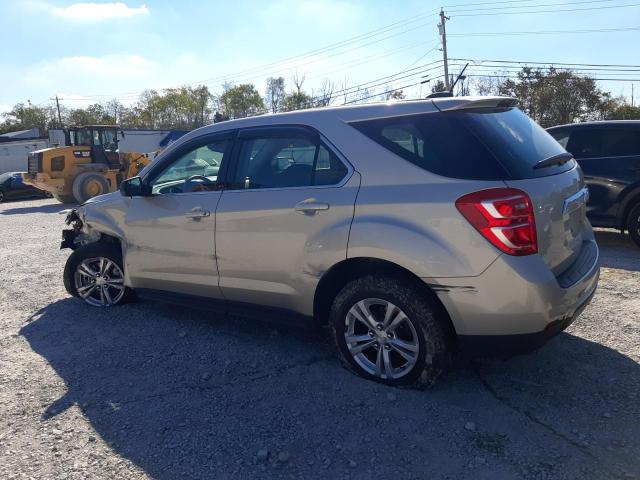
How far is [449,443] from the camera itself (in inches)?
113

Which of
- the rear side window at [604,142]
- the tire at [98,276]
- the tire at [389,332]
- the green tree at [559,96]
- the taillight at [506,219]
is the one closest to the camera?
the taillight at [506,219]

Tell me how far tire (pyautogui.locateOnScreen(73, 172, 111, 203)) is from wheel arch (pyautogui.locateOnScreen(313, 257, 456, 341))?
15.8 meters

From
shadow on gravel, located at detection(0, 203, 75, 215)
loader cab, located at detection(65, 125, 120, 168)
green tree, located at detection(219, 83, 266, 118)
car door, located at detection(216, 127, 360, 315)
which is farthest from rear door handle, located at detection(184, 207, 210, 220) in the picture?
green tree, located at detection(219, 83, 266, 118)

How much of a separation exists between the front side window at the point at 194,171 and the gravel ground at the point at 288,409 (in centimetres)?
126

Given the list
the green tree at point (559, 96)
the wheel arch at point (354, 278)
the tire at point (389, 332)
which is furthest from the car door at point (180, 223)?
the green tree at point (559, 96)

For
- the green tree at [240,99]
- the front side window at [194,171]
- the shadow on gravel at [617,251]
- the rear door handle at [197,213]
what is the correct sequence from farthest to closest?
the green tree at [240,99] → the shadow on gravel at [617,251] → the front side window at [194,171] → the rear door handle at [197,213]

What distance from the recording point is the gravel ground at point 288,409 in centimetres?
273

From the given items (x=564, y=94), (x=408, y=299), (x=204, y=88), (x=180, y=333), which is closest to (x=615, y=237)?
(x=408, y=299)

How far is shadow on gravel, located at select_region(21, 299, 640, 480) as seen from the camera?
272 cm

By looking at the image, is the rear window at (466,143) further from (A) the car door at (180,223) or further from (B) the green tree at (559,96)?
(B) the green tree at (559,96)

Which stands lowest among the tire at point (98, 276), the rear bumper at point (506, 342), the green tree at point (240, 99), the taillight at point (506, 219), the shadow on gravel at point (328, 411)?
the shadow on gravel at point (328, 411)

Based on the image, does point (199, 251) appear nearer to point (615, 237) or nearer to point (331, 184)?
→ point (331, 184)

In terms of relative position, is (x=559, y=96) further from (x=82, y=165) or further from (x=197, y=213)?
(x=197, y=213)

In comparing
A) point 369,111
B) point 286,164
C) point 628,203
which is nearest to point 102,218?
point 286,164
